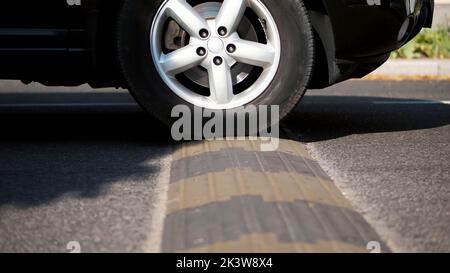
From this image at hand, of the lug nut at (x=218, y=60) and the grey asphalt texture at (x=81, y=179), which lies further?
the lug nut at (x=218, y=60)

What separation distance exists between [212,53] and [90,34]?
0.64 meters

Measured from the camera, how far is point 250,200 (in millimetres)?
3457

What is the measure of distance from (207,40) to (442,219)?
1.74 metres

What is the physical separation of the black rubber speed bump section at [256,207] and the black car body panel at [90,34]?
2.20 feet

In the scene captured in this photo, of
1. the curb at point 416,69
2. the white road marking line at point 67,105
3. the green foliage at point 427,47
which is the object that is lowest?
the curb at point 416,69

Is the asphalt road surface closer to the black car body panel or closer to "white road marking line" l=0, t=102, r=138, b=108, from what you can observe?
"white road marking line" l=0, t=102, r=138, b=108

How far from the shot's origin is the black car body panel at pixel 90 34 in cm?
462

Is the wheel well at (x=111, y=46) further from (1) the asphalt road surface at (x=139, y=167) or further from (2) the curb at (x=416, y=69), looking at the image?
(2) the curb at (x=416, y=69)

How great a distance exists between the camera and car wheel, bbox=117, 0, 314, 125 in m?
4.62

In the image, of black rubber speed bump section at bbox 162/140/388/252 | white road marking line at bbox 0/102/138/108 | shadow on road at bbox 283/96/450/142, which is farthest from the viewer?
white road marking line at bbox 0/102/138/108

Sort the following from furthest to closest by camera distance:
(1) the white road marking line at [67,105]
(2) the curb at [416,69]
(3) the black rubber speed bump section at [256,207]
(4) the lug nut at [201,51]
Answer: (2) the curb at [416,69] < (1) the white road marking line at [67,105] < (4) the lug nut at [201,51] < (3) the black rubber speed bump section at [256,207]

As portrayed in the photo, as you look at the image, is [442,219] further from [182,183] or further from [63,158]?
[63,158]

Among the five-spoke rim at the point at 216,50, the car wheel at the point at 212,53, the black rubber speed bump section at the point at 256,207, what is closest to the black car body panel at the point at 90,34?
the car wheel at the point at 212,53

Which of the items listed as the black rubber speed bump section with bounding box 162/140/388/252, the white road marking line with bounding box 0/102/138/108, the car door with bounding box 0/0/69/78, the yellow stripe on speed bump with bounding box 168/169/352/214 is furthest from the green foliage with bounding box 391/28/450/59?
the yellow stripe on speed bump with bounding box 168/169/352/214
